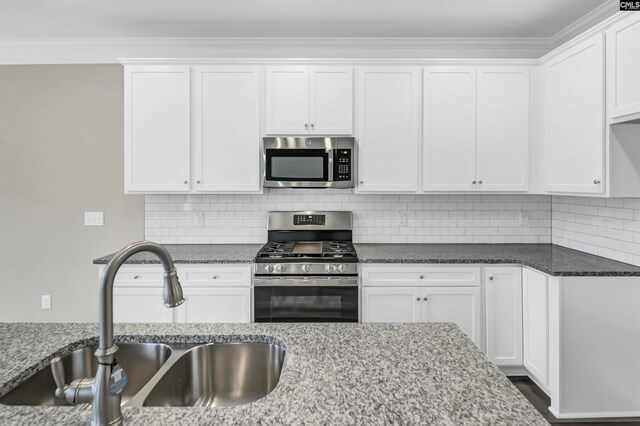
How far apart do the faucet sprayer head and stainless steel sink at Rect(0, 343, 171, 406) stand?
52 centimetres

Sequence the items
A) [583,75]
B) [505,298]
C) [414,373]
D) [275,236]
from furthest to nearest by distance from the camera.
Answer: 1. [275,236]
2. [505,298]
3. [583,75]
4. [414,373]

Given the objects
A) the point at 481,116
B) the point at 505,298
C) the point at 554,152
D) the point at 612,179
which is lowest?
the point at 505,298

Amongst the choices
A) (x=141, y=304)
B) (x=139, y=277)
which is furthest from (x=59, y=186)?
(x=141, y=304)

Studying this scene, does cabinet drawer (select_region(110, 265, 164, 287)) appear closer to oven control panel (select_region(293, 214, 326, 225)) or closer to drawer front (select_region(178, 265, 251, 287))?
drawer front (select_region(178, 265, 251, 287))

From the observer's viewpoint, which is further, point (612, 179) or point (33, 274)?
point (33, 274)

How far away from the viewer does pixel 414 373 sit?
1.04 meters

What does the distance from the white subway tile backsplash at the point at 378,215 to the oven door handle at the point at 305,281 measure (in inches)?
30.0

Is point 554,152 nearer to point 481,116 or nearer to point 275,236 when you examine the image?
point 481,116

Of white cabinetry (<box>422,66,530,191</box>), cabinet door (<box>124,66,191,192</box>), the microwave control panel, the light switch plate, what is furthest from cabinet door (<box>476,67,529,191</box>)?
the light switch plate

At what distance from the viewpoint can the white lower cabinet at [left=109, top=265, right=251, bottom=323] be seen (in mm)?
2809

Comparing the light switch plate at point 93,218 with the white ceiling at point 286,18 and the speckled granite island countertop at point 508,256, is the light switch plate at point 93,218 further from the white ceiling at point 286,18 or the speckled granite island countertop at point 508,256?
the speckled granite island countertop at point 508,256

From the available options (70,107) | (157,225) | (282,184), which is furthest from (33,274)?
(282,184)

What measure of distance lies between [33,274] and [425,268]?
11.4 feet

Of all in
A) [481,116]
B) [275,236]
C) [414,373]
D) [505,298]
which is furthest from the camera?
[275,236]
